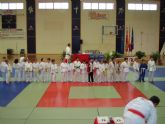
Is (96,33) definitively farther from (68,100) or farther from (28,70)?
(68,100)

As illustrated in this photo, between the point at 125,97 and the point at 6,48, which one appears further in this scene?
the point at 6,48

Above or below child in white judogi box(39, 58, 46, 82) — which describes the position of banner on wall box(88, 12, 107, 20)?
above

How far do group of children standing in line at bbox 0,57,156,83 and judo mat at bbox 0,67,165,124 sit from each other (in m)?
0.79

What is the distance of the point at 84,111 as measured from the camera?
11273 mm

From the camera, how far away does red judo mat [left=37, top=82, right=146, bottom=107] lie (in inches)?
493

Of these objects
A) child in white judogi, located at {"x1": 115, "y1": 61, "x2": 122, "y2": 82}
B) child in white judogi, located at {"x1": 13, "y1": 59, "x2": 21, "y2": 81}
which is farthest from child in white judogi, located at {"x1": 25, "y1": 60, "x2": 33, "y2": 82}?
child in white judogi, located at {"x1": 115, "y1": 61, "x2": 122, "y2": 82}

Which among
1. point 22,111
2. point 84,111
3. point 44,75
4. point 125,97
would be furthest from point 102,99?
point 44,75

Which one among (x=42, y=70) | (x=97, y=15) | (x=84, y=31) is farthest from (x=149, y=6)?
(x=42, y=70)

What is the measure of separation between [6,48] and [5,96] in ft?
74.5

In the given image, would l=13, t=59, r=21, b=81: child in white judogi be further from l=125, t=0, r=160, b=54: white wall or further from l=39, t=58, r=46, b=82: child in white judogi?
l=125, t=0, r=160, b=54: white wall

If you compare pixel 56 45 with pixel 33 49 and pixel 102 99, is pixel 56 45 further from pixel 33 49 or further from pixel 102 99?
pixel 102 99

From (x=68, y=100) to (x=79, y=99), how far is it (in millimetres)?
554

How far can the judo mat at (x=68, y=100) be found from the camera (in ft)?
34.1

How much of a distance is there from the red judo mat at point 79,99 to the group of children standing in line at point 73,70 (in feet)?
4.48
